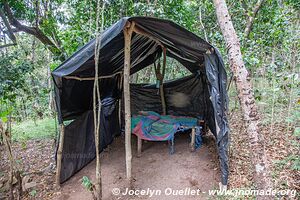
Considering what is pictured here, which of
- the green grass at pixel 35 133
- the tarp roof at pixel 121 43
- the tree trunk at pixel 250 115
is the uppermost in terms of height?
the tarp roof at pixel 121 43

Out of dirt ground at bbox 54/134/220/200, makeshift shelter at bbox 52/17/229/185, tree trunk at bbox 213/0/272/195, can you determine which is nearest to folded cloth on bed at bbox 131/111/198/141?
dirt ground at bbox 54/134/220/200

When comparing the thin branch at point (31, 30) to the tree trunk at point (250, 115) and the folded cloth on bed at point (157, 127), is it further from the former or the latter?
the tree trunk at point (250, 115)

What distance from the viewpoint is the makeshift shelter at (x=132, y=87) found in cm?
270

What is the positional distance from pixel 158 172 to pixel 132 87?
2517 mm

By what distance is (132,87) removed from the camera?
17.4 feet

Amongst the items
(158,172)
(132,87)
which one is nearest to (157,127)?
(158,172)

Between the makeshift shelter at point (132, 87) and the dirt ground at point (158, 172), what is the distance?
0.29 metres

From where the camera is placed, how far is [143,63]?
15.5 ft

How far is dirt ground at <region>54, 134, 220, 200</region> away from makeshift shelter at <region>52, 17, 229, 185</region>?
0.96 feet

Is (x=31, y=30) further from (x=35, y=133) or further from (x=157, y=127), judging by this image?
(x=157, y=127)

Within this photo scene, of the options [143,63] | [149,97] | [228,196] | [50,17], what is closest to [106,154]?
[149,97]

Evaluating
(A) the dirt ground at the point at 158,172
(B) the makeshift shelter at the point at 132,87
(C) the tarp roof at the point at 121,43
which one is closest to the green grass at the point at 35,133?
(B) the makeshift shelter at the point at 132,87

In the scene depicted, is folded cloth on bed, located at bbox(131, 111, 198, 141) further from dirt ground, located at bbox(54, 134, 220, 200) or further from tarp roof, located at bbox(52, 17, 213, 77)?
tarp roof, located at bbox(52, 17, 213, 77)

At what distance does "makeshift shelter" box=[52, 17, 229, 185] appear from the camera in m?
2.70
